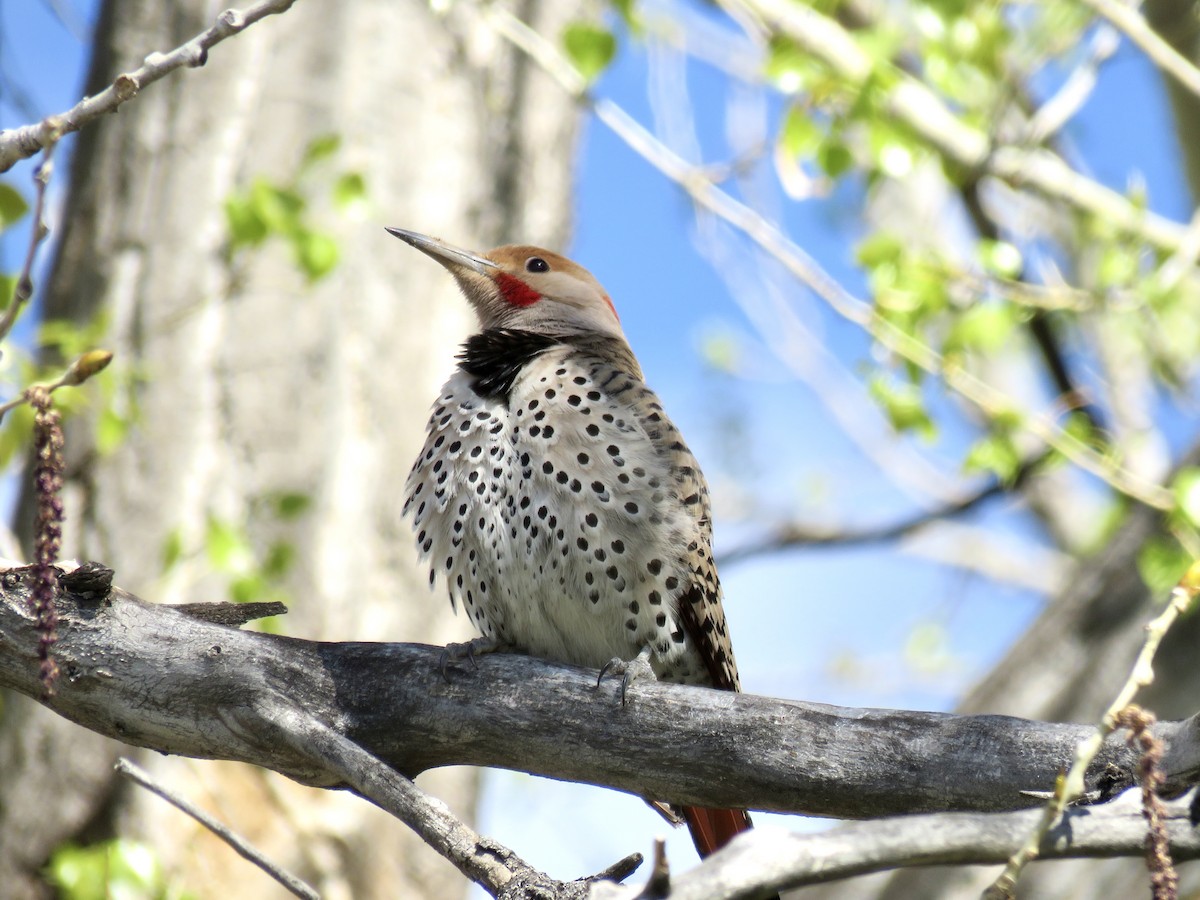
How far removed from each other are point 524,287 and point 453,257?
0.97 feet

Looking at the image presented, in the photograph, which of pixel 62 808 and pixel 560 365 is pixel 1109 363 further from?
pixel 62 808

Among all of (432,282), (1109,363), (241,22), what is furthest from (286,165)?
(1109,363)

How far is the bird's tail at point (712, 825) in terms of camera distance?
3.98 meters

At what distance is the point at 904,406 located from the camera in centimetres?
574

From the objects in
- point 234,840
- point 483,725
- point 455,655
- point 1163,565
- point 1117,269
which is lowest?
point 234,840

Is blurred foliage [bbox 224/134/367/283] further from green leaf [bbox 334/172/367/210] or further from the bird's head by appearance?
the bird's head

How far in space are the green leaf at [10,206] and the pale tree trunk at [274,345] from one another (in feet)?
5.68

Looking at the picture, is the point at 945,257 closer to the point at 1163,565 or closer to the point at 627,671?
the point at 1163,565

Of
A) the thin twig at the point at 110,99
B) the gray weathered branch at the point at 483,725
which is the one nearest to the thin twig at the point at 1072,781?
the gray weathered branch at the point at 483,725

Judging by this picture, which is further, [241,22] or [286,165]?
[286,165]

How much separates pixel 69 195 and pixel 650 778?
193 inches

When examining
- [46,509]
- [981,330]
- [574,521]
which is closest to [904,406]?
[981,330]

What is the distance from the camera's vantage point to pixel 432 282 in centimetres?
655

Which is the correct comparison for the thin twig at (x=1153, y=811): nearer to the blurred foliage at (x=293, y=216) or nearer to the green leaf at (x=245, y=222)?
the blurred foliage at (x=293, y=216)
